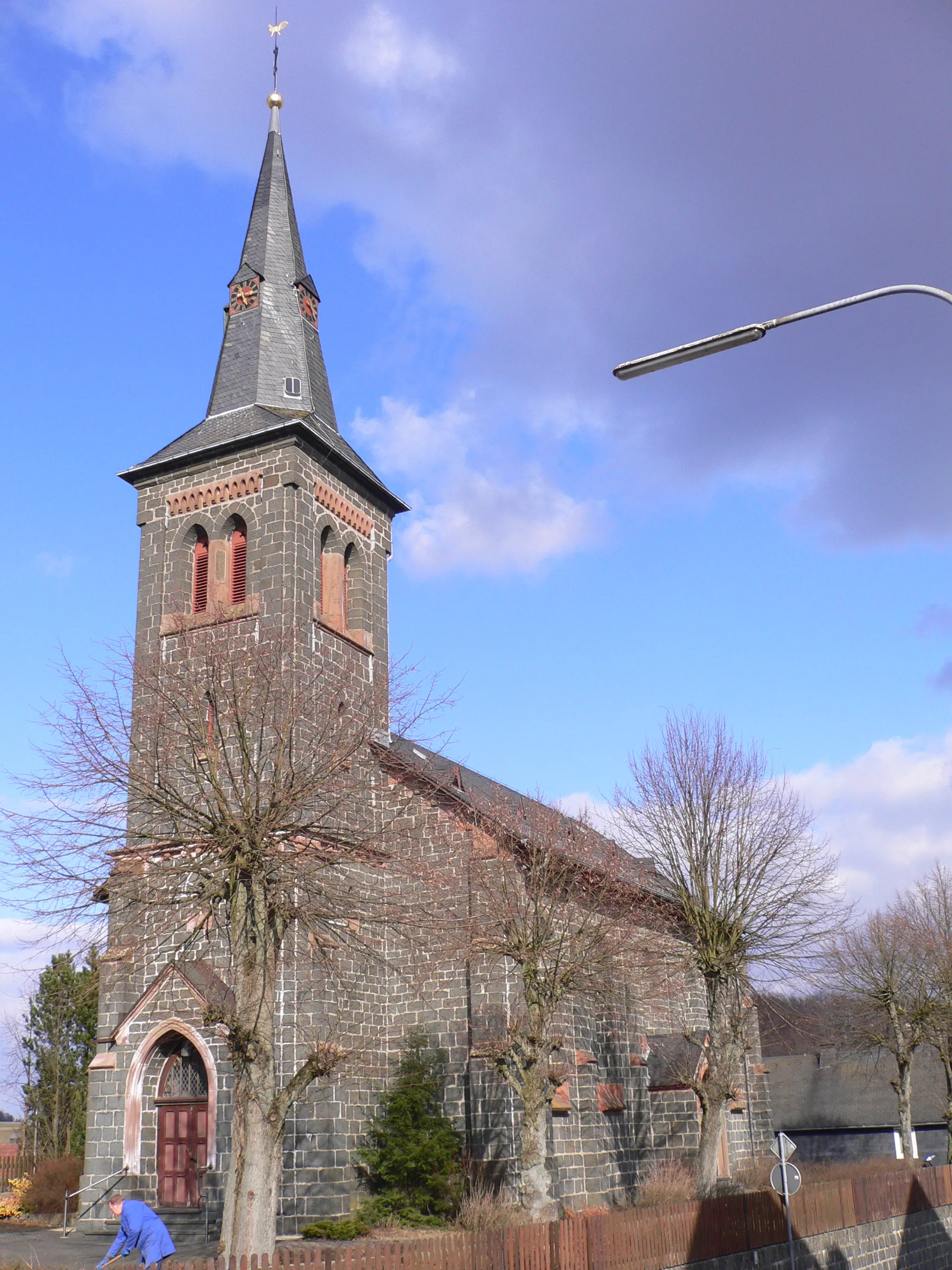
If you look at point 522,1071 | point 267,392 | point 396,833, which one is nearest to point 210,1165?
point 522,1071

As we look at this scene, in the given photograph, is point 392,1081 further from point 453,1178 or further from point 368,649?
point 368,649

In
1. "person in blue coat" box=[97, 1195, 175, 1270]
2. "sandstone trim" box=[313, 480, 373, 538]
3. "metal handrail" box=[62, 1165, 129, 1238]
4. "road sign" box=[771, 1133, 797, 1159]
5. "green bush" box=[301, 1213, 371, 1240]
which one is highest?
"sandstone trim" box=[313, 480, 373, 538]

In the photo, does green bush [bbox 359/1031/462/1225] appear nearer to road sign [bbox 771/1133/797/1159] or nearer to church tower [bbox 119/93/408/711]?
road sign [bbox 771/1133/797/1159]

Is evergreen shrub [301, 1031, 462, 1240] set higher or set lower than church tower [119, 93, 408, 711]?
lower

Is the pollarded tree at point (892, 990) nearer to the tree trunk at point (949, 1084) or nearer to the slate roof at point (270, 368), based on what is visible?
the tree trunk at point (949, 1084)

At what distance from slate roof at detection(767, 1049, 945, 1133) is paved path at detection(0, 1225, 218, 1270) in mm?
36606

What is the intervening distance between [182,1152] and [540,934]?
8.84 metres

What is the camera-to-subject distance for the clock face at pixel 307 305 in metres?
33.7

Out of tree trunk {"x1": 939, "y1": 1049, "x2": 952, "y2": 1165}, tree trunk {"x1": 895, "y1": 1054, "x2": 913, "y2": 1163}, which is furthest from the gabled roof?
tree trunk {"x1": 939, "y1": 1049, "x2": 952, "y2": 1165}

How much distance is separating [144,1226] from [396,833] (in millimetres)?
7987

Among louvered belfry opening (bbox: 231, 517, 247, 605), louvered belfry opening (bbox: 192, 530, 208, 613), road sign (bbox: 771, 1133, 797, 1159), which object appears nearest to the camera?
road sign (bbox: 771, 1133, 797, 1159)

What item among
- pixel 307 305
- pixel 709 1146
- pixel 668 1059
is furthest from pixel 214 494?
pixel 709 1146

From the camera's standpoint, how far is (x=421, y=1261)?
14.1m

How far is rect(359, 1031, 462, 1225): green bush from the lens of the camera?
23.0 metres
